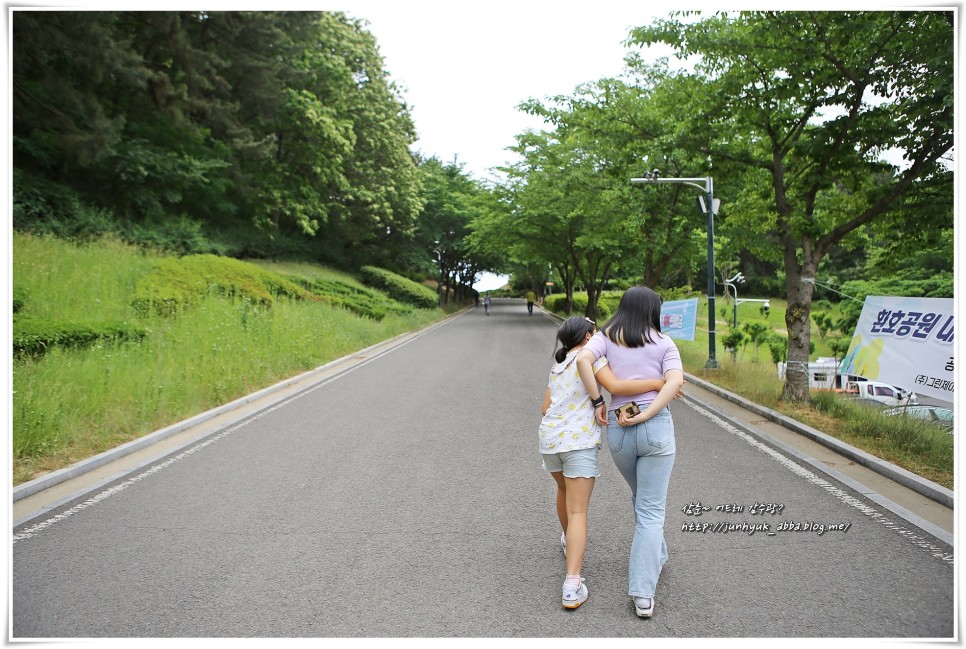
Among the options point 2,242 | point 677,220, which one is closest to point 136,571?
point 2,242

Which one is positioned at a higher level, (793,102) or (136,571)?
(793,102)

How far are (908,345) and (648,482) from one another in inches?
213

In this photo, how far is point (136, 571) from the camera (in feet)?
11.6

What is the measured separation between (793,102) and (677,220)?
9.78 meters

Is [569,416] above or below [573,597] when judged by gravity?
above

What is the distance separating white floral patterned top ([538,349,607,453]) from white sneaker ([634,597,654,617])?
78 centimetres

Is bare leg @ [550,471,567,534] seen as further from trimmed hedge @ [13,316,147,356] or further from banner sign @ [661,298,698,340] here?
banner sign @ [661,298,698,340]

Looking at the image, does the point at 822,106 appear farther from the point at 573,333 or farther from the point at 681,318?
the point at 573,333

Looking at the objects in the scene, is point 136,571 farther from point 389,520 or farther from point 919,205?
point 919,205

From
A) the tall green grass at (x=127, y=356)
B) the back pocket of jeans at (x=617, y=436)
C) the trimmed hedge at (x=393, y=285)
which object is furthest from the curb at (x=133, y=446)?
the trimmed hedge at (x=393, y=285)

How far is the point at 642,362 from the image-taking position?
3.16 meters

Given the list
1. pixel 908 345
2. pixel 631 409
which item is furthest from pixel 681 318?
pixel 631 409

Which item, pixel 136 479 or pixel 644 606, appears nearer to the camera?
pixel 644 606
